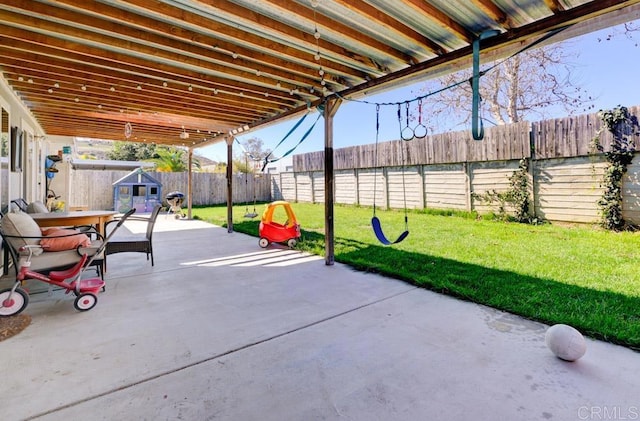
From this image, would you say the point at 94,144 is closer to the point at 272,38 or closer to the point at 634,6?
the point at 272,38

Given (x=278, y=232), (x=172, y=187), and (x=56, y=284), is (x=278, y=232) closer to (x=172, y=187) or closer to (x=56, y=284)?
(x=56, y=284)

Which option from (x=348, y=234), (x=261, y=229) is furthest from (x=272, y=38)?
(x=348, y=234)

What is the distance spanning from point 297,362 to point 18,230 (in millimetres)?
2819

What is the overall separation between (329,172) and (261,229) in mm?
1907

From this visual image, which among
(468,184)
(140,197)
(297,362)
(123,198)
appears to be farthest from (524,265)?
(123,198)

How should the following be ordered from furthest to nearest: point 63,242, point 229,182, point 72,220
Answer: point 229,182 → point 72,220 → point 63,242

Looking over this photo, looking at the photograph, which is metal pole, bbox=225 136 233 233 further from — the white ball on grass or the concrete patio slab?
the white ball on grass

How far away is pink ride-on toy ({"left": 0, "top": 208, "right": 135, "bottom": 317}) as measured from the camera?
2594mm

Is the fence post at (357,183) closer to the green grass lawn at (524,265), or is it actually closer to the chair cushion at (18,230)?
the green grass lawn at (524,265)

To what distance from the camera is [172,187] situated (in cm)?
1374

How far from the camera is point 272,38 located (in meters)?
3.06

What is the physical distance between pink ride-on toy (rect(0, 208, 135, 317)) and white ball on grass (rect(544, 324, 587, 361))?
3683mm

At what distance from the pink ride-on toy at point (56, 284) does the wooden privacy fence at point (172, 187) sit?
23.4ft

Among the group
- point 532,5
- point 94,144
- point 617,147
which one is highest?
point 94,144
